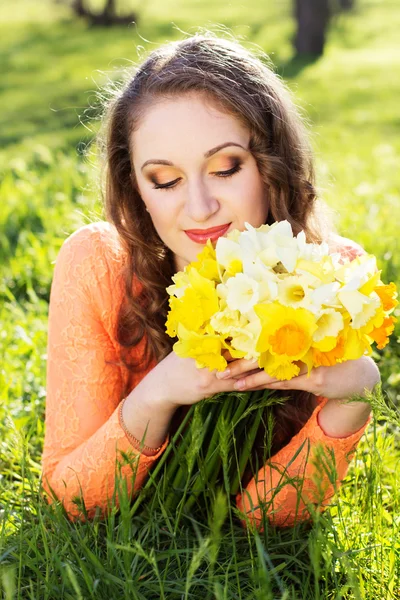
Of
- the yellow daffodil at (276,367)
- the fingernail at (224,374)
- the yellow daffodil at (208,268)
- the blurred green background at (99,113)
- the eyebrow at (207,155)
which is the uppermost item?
the eyebrow at (207,155)

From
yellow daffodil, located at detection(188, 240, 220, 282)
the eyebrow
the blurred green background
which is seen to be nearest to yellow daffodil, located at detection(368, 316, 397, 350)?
yellow daffodil, located at detection(188, 240, 220, 282)

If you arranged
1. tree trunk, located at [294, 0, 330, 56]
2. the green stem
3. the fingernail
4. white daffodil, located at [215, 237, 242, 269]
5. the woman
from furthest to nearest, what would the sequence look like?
tree trunk, located at [294, 0, 330, 56] < the woman < the green stem < the fingernail < white daffodil, located at [215, 237, 242, 269]

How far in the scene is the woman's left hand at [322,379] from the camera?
1904 millimetres

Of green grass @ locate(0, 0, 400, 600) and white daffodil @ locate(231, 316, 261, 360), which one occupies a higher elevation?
white daffodil @ locate(231, 316, 261, 360)

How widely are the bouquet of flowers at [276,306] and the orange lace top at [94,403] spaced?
18.5 inches

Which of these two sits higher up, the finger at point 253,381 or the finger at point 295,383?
the finger at point 253,381

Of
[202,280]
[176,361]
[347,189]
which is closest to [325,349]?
[202,280]

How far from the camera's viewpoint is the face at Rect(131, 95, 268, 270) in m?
2.25

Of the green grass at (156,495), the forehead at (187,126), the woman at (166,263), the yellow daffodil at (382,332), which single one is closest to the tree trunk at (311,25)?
the green grass at (156,495)

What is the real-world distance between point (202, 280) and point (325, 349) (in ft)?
0.96

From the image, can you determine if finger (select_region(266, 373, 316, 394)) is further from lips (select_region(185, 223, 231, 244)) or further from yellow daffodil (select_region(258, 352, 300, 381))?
lips (select_region(185, 223, 231, 244))

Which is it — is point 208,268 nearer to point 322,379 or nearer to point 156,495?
point 322,379

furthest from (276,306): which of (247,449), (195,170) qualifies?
(195,170)

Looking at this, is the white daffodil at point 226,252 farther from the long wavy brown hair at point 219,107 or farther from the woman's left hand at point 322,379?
the long wavy brown hair at point 219,107
